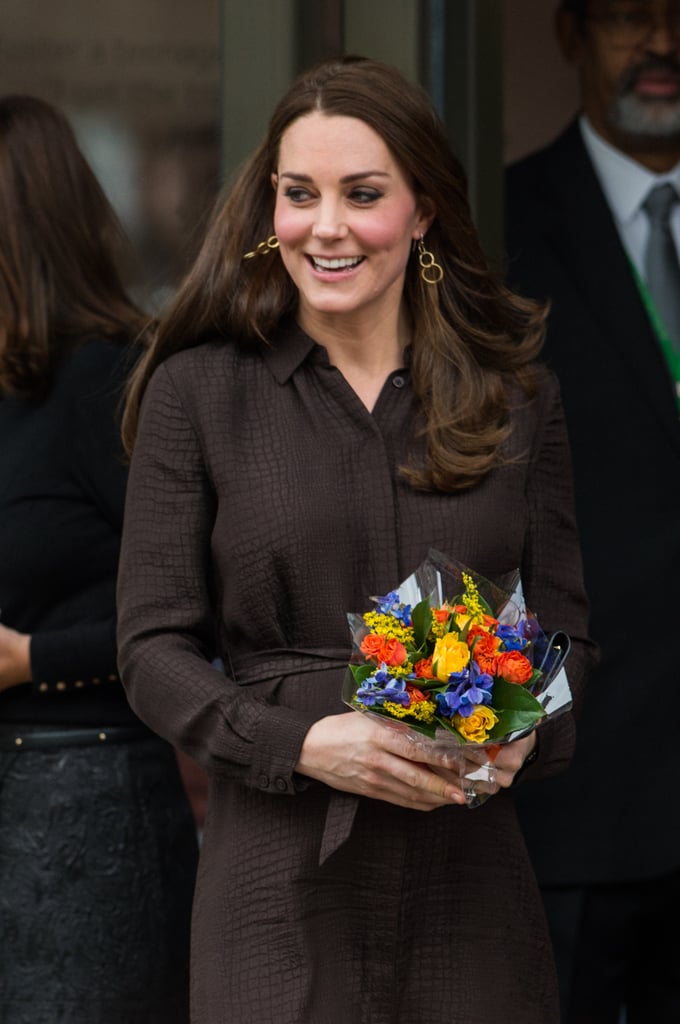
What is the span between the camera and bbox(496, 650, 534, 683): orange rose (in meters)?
2.24

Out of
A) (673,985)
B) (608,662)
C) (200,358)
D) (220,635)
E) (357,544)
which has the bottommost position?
(673,985)

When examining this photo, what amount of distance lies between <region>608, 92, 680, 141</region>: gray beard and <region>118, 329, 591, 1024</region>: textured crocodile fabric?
1656 millimetres

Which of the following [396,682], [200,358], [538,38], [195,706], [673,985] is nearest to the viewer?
[396,682]

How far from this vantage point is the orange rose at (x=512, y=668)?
7.36 ft

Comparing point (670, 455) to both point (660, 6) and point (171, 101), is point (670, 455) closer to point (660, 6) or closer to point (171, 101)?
point (660, 6)

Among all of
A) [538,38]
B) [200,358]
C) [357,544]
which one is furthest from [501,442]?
[538,38]

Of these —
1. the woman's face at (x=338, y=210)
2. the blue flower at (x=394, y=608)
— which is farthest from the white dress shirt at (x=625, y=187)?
the blue flower at (x=394, y=608)

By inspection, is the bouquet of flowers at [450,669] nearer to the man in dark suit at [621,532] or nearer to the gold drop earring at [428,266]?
the gold drop earring at [428,266]

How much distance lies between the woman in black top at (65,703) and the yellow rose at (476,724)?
105cm

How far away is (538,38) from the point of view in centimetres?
435

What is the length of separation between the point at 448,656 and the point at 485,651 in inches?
2.4

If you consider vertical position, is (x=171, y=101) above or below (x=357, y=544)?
below

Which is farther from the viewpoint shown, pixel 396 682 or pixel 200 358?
pixel 200 358

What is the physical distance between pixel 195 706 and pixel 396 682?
13.5 inches
